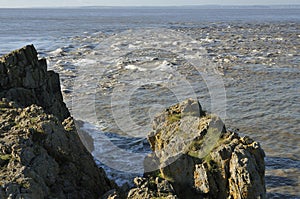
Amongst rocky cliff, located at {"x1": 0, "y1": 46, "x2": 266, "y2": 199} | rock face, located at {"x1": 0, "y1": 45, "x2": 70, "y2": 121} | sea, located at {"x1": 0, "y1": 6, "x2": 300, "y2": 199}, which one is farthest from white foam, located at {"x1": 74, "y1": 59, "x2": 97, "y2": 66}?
rocky cliff, located at {"x1": 0, "y1": 46, "x2": 266, "y2": 199}

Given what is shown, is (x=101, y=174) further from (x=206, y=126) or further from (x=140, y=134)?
(x=140, y=134)

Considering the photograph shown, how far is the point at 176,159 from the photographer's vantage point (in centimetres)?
1552

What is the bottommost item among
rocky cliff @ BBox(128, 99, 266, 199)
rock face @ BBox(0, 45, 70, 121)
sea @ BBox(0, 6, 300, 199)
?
sea @ BBox(0, 6, 300, 199)

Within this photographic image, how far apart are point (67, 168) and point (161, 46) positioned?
5661 centimetres

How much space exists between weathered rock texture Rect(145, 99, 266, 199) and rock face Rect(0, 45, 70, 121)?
772 centimetres

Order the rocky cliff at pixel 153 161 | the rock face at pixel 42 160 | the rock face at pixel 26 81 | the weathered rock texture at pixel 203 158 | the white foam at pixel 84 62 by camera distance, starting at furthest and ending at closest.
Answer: the white foam at pixel 84 62
the rock face at pixel 26 81
the weathered rock texture at pixel 203 158
the rocky cliff at pixel 153 161
the rock face at pixel 42 160

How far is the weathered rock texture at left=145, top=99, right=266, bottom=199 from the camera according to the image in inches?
526

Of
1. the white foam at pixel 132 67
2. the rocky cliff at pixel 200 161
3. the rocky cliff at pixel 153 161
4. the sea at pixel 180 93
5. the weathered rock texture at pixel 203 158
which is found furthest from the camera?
the white foam at pixel 132 67

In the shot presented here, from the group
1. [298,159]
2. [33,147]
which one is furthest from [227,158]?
[298,159]

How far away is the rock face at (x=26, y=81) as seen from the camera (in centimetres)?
2123

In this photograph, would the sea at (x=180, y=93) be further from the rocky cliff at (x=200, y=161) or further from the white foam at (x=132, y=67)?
the rocky cliff at (x=200, y=161)

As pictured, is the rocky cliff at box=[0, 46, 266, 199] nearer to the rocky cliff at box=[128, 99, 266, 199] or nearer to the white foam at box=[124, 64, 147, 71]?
the rocky cliff at box=[128, 99, 266, 199]

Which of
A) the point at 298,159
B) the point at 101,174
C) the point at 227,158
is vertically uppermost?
the point at 227,158

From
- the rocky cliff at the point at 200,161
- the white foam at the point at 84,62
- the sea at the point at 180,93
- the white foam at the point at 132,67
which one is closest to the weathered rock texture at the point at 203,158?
the rocky cliff at the point at 200,161
